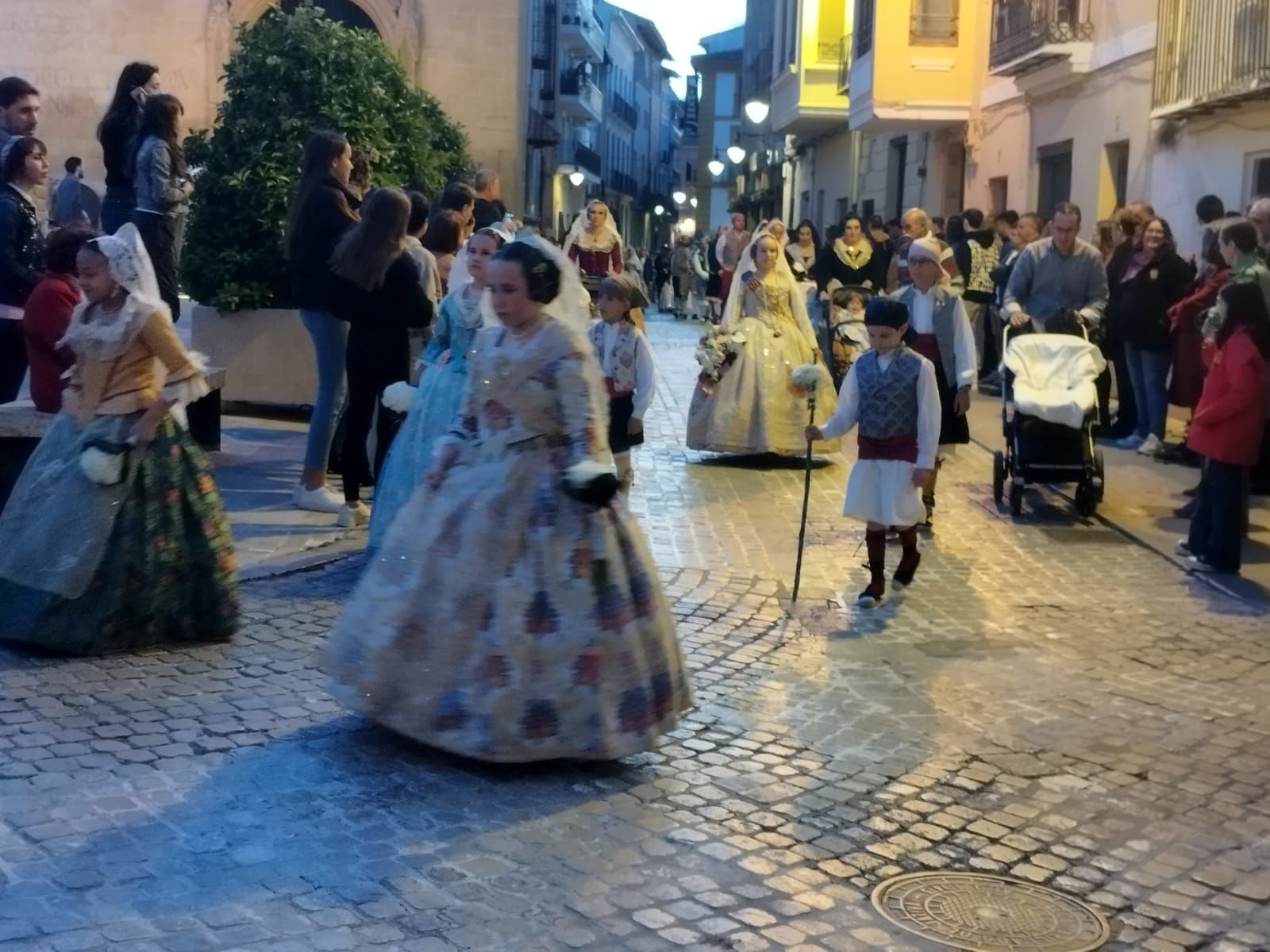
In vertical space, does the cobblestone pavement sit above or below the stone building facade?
below

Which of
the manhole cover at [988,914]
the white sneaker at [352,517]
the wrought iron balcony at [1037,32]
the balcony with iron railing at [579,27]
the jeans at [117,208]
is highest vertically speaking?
the balcony with iron railing at [579,27]

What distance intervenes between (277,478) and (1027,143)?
1369 cm

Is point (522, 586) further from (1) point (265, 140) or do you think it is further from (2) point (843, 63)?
(2) point (843, 63)

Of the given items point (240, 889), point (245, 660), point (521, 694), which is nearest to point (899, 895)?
point (521, 694)

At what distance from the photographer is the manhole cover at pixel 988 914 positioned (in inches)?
167

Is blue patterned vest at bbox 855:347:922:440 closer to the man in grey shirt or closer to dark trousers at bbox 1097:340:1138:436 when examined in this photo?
the man in grey shirt

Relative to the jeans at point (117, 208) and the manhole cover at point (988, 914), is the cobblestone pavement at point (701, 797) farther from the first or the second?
the jeans at point (117, 208)

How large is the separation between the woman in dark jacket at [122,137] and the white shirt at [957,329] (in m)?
4.81

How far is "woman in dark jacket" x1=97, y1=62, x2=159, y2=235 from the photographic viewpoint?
1020 centimetres

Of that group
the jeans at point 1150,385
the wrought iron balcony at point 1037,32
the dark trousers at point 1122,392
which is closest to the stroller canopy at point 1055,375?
the jeans at point 1150,385

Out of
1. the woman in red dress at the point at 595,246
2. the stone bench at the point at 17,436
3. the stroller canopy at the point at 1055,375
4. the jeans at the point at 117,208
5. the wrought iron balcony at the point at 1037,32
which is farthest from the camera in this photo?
the wrought iron balcony at the point at 1037,32

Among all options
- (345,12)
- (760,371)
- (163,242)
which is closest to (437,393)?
(163,242)

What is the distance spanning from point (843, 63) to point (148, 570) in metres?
26.3

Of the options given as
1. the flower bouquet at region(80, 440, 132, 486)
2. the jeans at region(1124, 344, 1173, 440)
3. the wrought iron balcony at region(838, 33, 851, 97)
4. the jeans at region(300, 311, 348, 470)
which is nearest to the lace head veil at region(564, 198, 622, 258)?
the jeans at region(1124, 344, 1173, 440)
